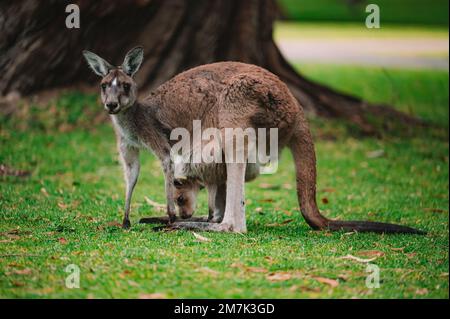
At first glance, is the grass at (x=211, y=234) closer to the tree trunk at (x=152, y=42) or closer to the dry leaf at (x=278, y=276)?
A: the dry leaf at (x=278, y=276)

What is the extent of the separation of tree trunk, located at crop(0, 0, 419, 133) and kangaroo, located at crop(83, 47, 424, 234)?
3.79 meters

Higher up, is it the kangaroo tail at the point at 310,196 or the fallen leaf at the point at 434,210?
the kangaroo tail at the point at 310,196

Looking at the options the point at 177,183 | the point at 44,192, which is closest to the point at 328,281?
the point at 177,183

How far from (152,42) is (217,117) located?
4.64 m

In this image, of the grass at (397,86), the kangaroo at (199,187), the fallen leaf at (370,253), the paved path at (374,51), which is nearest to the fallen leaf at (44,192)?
the kangaroo at (199,187)

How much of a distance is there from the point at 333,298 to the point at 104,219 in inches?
102

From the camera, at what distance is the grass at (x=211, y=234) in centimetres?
425

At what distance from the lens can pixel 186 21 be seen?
10203 millimetres

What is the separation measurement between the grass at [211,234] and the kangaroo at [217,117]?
0.24 meters

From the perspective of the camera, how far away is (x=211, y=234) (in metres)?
5.52

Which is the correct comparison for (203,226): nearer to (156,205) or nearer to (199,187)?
(199,187)

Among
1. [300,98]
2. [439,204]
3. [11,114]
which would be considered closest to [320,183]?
[439,204]

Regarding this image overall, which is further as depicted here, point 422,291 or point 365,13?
point 365,13

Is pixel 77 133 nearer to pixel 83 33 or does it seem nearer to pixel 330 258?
pixel 83 33
